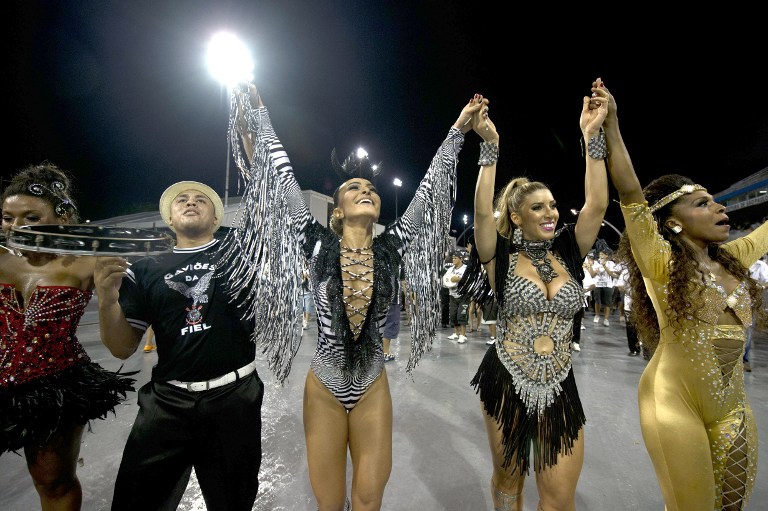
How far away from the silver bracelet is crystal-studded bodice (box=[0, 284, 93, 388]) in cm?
243

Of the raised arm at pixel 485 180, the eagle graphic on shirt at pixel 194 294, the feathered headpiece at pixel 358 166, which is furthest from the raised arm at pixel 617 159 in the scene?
the eagle graphic on shirt at pixel 194 294

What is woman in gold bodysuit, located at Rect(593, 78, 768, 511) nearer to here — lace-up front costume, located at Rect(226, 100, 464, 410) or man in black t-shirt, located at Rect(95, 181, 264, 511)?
lace-up front costume, located at Rect(226, 100, 464, 410)

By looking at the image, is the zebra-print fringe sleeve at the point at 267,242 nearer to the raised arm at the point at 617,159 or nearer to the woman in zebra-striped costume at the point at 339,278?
the woman in zebra-striped costume at the point at 339,278

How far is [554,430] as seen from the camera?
6.20 ft

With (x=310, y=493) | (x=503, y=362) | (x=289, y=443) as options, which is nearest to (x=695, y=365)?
(x=503, y=362)

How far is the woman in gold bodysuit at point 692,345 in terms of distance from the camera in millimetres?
1694

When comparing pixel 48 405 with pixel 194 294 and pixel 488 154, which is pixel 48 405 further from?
pixel 488 154

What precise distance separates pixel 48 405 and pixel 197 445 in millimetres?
847

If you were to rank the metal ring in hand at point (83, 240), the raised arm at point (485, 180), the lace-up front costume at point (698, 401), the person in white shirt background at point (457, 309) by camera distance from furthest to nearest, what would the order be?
1. the person in white shirt background at point (457, 309)
2. the raised arm at point (485, 180)
3. the lace-up front costume at point (698, 401)
4. the metal ring in hand at point (83, 240)

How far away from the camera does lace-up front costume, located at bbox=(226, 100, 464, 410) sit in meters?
1.88

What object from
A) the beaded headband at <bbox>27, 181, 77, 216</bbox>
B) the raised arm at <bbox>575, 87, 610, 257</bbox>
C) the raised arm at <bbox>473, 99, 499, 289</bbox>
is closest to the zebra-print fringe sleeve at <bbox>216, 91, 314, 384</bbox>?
the raised arm at <bbox>473, 99, 499, 289</bbox>

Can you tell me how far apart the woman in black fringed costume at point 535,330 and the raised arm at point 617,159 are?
55 millimetres

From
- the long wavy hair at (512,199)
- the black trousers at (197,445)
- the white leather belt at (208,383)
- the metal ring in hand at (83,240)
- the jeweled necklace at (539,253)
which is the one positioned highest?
the long wavy hair at (512,199)

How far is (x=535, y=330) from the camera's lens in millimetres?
2010
